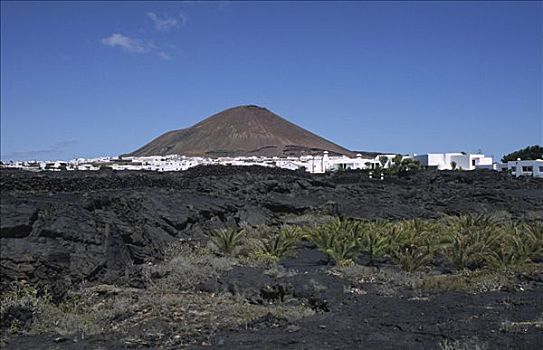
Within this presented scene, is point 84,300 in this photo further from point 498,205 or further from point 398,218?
point 498,205

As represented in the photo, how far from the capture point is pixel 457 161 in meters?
90.4

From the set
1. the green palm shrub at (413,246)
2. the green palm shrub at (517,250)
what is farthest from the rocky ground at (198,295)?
the green palm shrub at (517,250)

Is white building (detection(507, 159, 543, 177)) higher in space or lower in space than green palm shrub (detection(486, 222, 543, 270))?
higher

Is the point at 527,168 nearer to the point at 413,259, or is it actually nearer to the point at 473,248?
the point at 473,248

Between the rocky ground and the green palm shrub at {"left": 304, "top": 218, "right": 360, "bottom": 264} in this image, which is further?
the green palm shrub at {"left": 304, "top": 218, "right": 360, "bottom": 264}

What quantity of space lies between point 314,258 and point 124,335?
9476 millimetres

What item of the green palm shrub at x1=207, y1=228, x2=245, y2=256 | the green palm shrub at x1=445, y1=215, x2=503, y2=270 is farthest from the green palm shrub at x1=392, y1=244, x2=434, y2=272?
the green palm shrub at x1=207, y1=228, x2=245, y2=256

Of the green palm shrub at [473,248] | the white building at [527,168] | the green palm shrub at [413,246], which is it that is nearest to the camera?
the green palm shrub at [413,246]

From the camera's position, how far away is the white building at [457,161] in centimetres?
8869

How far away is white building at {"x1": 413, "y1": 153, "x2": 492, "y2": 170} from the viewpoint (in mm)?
88688

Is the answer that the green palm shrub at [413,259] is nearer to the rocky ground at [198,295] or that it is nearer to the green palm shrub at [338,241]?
the rocky ground at [198,295]

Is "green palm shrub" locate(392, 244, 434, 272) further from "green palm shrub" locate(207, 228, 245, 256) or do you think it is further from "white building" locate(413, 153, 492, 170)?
"white building" locate(413, 153, 492, 170)

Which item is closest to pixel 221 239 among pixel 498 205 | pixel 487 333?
pixel 487 333

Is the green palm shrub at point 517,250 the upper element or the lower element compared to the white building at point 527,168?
lower
